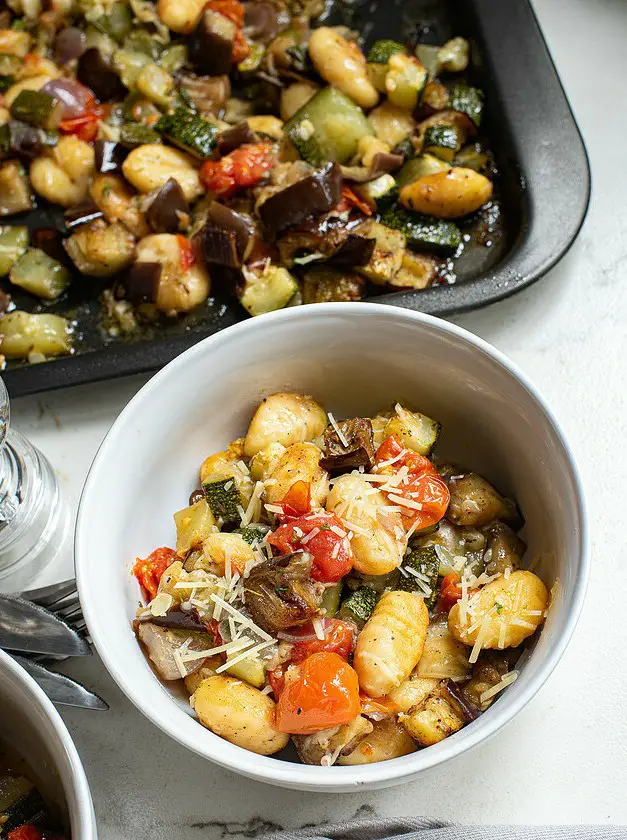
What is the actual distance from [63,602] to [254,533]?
38cm

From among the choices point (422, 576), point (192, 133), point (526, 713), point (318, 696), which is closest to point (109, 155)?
point (192, 133)

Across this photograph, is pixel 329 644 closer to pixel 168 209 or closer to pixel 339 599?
pixel 339 599

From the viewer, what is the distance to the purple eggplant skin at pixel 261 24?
82.4 inches

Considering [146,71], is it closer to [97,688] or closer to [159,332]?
[159,332]

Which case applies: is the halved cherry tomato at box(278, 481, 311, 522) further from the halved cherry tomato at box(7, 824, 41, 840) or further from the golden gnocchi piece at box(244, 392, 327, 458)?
the halved cherry tomato at box(7, 824, 41, 840)

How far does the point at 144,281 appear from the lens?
72.0 inches

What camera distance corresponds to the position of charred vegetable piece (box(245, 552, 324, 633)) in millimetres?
1258

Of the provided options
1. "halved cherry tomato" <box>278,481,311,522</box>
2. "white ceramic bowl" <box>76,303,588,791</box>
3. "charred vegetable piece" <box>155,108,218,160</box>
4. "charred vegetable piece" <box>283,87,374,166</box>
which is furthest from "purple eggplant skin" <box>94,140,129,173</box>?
"halved cherry tomato" <box>278,481,311,522</box>

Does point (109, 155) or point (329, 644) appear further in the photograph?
point (109, 155)

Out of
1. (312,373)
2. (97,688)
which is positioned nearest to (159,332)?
A: (312,373)

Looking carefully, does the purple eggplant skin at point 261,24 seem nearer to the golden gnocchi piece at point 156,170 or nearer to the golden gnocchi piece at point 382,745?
the golden gnocchi piece at point 156,170

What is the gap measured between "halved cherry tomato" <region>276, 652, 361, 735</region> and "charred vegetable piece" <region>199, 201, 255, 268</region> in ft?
2.85

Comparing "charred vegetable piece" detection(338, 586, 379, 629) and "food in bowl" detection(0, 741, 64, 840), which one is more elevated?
"charred vegetable piece" detection(338, 586, 379, 629)

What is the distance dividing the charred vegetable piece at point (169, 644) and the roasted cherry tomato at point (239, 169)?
3.19 ft
